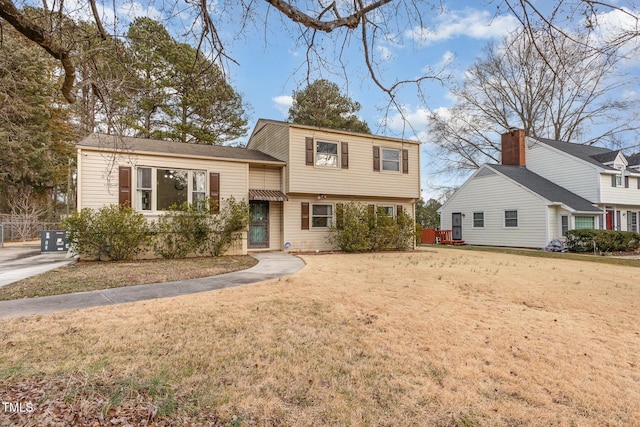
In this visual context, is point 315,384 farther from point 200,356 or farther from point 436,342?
point 436,342

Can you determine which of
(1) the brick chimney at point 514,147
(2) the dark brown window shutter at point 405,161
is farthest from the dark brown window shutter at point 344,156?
(1) the brick chimney at point 514,147

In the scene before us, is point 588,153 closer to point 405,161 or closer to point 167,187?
point 405,161

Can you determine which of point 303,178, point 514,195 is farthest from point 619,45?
point 514,195

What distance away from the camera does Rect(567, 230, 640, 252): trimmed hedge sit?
48.4 ft

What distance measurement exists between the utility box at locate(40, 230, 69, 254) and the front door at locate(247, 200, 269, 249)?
7.02m

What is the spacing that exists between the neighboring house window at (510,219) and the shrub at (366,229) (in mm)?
7205

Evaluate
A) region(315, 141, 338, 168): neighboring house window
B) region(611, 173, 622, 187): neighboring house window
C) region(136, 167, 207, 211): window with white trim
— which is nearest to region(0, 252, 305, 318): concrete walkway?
region(136, 167, 207, 211): window with white trim

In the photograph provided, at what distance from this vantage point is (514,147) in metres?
20.6

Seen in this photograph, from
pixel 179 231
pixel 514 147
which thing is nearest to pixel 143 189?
pixel 179 231

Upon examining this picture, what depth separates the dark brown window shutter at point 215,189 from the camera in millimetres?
11391

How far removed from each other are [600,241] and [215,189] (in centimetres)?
1657

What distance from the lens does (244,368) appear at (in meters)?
2.88

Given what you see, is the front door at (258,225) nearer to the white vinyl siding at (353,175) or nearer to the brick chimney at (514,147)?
the white vinyl siding at (353,175)

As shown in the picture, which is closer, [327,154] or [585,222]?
[327,154]
